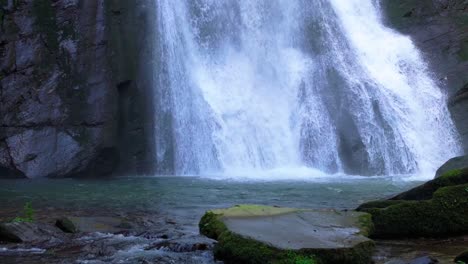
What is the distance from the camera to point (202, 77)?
83.1 feet

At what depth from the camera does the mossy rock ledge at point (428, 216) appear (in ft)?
25.0

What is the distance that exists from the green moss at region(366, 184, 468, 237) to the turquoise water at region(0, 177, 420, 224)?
421 cm

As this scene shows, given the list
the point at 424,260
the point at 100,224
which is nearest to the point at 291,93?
the point at 100,224

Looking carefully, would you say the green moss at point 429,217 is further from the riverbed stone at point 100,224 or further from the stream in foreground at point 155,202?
the riverbed stone at point 100,224

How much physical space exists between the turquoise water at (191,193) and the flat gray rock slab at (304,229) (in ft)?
10.7

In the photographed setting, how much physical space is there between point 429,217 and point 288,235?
2360 mm

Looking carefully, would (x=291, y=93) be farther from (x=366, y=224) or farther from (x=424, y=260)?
(x=424, y=260)

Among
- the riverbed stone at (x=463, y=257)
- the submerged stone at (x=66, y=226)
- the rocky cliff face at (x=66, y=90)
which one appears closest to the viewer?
the riverbed stone at (x=463, y=257)

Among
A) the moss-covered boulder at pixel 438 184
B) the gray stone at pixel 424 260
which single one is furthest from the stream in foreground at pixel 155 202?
the moss-covered boulder at pixel 438 184

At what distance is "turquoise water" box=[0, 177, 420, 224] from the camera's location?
1295cm

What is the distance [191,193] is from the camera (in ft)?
51.4

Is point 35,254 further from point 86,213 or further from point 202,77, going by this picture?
point 202,77

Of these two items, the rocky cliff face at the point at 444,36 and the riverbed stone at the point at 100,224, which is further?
the rocky cliff face at the point at 444,36

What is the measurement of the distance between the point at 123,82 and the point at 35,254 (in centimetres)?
1743
